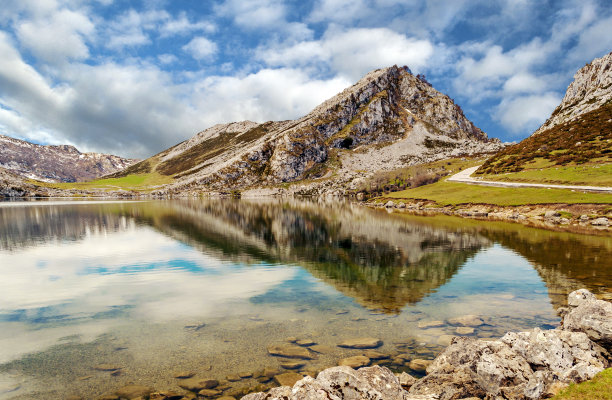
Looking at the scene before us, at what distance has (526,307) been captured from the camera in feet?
68.9

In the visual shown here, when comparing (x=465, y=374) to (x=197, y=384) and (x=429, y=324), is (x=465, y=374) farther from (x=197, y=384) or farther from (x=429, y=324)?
(x=197, y=384)

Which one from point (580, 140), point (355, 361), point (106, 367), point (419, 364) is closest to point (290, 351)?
point (355, 361)

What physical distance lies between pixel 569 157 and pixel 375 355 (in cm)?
12676

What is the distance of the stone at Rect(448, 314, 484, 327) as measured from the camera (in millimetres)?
18469

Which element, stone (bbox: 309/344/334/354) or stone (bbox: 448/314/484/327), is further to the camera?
stone (bbox: 448/314/484/327)

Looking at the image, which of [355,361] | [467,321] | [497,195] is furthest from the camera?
[497,195]

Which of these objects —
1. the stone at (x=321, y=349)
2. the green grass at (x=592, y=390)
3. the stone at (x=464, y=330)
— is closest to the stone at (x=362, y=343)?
the stone at (x=321, y=349)

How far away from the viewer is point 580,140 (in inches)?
4788

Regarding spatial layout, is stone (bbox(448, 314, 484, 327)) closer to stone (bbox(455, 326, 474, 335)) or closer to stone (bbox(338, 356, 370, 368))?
stone (bbox(455, 326, 474, 335))

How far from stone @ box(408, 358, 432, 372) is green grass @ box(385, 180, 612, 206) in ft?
243

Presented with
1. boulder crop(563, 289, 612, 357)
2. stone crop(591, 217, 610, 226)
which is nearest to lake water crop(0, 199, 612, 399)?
boulder crop(563, 289, 612, 357)

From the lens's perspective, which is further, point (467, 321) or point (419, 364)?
point (467, 321)

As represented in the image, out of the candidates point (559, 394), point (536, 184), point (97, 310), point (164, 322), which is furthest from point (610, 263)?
point (536, 184)

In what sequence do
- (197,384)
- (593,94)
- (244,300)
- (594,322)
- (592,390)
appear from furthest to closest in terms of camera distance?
(593,94) → (244,300) → (594,322) → (197,384) → (592,390)
